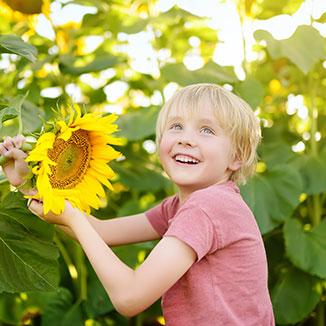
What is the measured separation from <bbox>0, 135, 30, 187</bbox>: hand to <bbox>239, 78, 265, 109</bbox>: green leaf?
871mm

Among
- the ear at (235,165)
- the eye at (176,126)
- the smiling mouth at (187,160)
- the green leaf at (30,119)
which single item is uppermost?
the eye at (176,126)

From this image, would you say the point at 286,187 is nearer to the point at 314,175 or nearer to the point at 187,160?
the point at 314,175

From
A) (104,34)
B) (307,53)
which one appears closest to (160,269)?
(307,53)

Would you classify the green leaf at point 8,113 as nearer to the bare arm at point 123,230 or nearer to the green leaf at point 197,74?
the bare arm at point 123,230

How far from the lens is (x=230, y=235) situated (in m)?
1.06

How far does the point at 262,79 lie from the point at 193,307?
1.13 meters

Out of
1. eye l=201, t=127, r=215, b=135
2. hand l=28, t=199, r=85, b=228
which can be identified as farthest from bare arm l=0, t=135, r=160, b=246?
eye l=201, t=127, r=215, b=135

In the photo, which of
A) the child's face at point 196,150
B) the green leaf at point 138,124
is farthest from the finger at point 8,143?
the green leaf at point 138,124

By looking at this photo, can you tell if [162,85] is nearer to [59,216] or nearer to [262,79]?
[262,79]

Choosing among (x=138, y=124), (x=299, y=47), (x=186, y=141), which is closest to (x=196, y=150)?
(x=186, y=141)

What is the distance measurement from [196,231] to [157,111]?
2.59ft

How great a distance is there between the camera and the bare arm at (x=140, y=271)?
0.97 meters

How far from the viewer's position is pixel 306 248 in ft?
5.37

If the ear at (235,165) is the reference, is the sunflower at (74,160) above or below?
above
